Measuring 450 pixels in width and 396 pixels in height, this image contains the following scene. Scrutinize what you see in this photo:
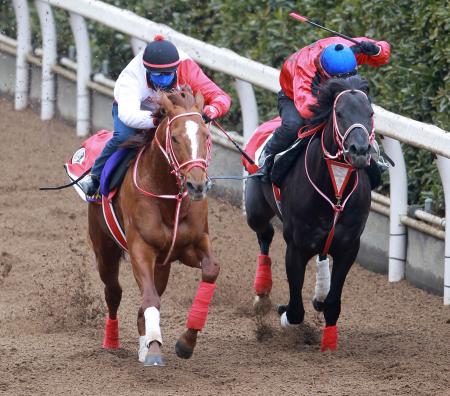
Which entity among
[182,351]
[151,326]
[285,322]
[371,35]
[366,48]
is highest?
[366,48]

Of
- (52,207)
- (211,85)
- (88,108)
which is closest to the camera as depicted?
(211,85)

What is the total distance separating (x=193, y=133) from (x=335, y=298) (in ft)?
5.48

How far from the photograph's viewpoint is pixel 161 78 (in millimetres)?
7504

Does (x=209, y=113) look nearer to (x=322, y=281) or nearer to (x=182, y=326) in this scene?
(x=322, y=281)

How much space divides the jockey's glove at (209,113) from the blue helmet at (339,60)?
2.57 ft

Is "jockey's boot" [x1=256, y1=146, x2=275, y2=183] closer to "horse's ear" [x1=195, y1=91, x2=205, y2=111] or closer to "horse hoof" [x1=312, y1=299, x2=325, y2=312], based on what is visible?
"horse hoof" [x1=312, y1=299, x2=325, y2=312]

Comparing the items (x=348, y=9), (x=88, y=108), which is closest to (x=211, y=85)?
(x=348, y=9)

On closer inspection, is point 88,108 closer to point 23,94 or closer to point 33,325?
point 23,94

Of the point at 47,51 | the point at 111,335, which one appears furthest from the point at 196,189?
the point at 47,51

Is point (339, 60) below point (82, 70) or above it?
above

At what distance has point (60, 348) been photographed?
798 cm

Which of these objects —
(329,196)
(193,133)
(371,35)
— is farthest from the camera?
(371,35)

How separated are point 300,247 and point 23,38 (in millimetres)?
5839

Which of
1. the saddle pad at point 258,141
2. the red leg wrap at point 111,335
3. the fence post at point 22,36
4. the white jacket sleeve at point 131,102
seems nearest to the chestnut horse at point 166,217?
the white jacket sleeve at point 131,102
